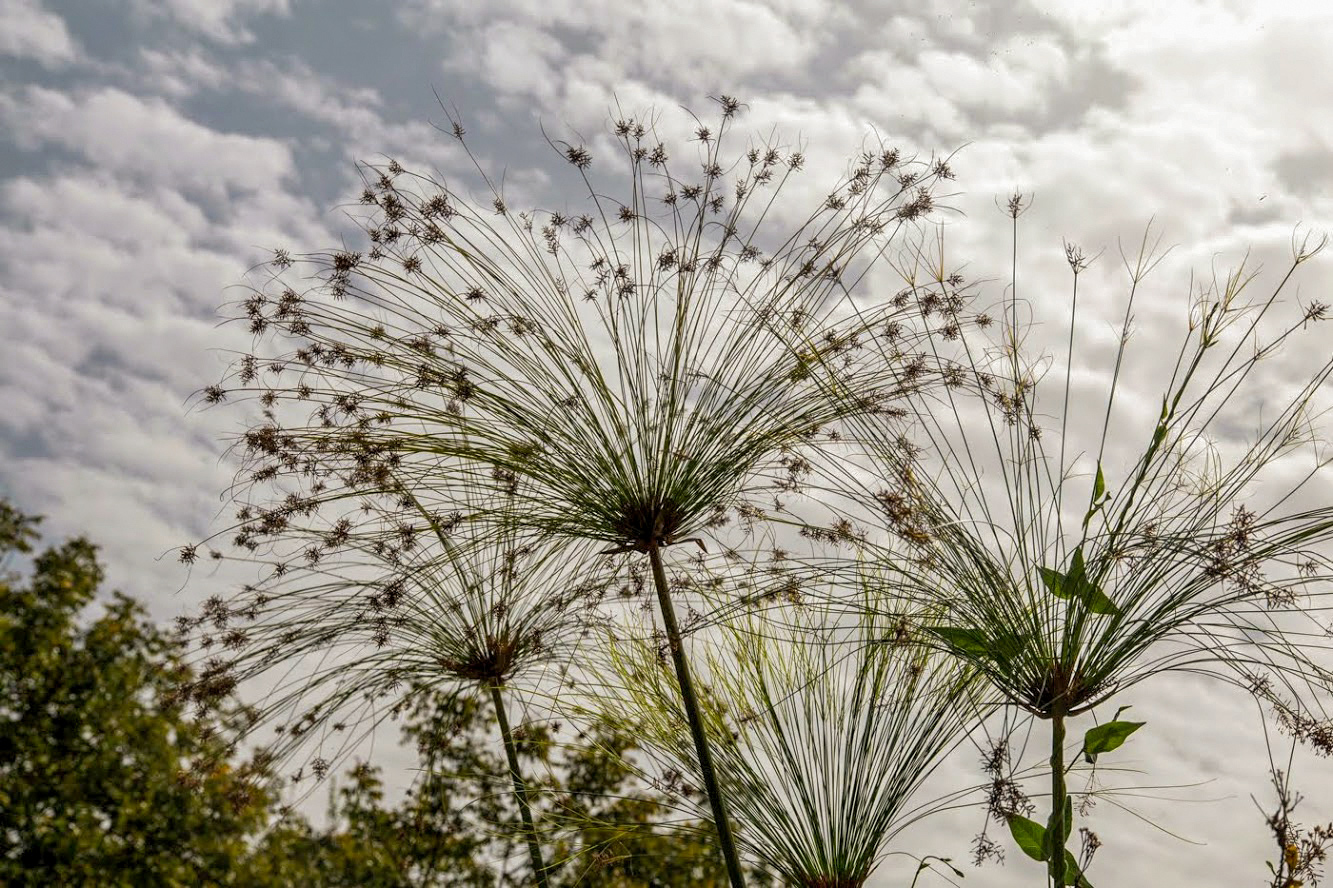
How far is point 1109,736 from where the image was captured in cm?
269

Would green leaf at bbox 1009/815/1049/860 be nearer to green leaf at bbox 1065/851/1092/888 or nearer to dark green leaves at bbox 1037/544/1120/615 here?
green leaf at bbox 1065/851/1092/888

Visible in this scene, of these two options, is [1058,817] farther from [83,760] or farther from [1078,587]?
[83,760]

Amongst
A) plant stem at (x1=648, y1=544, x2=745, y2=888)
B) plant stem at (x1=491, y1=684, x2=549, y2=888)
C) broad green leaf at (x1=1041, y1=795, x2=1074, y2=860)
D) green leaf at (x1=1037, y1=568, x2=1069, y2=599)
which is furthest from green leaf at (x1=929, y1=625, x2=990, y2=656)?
plant stem at (x1=491, y1=684, x2=549, y2=888)

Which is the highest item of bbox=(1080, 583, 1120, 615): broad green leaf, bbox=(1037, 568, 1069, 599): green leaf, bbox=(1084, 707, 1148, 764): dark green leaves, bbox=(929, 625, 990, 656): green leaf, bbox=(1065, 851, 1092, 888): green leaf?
bbox=(1037, 568, 1069, 599): green leaf

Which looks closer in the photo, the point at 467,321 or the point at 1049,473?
the point at 1049,473

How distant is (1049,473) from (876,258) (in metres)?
0.92

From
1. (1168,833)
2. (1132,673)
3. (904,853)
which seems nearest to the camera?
(1132,673)

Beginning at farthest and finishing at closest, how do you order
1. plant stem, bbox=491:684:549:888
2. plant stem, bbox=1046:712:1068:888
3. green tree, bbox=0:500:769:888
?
green tree, bbox=0:500:769:888 < plant stem, bbox=491:684:549:888 < plant stem, bbox=1046:712:1068:888

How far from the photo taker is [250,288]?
11.4 ft

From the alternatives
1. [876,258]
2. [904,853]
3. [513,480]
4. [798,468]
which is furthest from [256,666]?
[876,258]

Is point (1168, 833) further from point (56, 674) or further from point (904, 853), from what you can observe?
point (56, 674)

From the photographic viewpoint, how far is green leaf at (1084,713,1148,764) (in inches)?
105

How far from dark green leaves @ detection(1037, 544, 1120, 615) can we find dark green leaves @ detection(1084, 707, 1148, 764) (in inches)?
11.1

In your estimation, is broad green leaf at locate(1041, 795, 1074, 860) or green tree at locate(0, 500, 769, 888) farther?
green tree at locate(0, 500, 769, 888)
